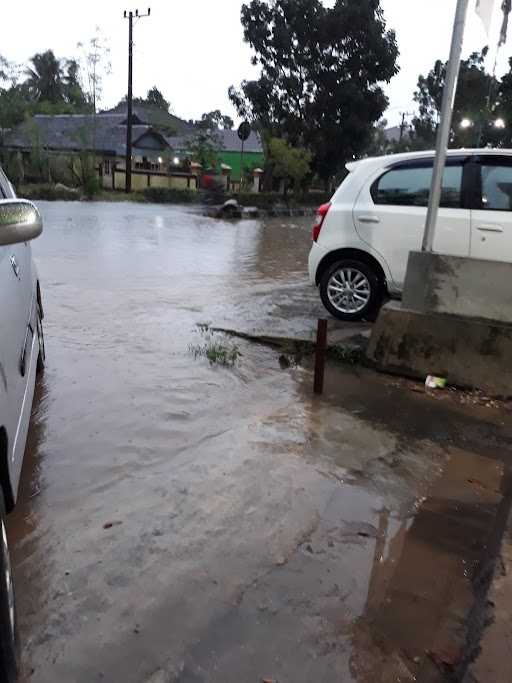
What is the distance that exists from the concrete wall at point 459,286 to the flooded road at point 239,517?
2.59ft

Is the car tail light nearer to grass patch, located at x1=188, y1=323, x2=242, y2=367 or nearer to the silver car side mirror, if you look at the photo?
grass patch, located at x1=188, y1=323, x2=242, y2=367

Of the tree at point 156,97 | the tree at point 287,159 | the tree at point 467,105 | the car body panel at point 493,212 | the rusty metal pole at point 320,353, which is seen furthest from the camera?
the tree at point 156,97

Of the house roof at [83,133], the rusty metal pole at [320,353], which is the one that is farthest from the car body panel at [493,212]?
the house roof at [83,133]

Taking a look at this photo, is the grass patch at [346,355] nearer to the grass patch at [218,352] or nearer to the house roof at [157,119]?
the grass patch at [218,352]

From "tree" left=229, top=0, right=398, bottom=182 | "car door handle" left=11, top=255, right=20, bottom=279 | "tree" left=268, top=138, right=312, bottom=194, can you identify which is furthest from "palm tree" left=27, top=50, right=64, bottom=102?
"car door handle" left=11, top=255, right=20, bottom=279

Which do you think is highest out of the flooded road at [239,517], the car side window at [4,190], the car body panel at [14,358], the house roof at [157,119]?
the house roof at [157,119]

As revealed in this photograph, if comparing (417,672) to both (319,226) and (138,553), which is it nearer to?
(138,553)

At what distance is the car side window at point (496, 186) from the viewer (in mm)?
5684

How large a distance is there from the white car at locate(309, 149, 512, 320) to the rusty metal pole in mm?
1948

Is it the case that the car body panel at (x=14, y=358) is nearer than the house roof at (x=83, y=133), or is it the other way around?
the car body panel at (x=14, y=358)

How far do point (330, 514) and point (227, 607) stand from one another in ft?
2.90

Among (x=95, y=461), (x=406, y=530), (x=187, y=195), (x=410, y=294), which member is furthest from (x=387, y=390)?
(x=187, y=195)

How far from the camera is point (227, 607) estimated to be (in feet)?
7.80

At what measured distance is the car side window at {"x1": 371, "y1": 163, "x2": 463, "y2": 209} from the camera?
5.89 m
